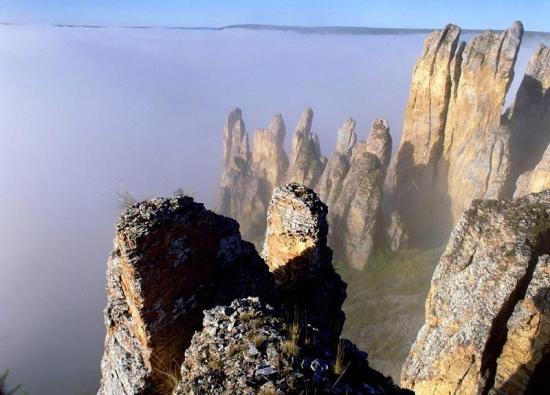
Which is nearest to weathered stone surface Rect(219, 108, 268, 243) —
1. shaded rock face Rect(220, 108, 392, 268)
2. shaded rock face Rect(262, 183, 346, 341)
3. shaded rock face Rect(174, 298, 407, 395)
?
shaded rock face Rect(220, 108, 392, 268)

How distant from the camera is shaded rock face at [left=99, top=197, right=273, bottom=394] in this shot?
41.6 feet

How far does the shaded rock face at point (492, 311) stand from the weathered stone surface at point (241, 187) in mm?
50318

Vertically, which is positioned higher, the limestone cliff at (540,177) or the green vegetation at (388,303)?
the limestone cliff at (540,177)

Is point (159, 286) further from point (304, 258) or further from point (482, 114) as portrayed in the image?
point (482, 114)

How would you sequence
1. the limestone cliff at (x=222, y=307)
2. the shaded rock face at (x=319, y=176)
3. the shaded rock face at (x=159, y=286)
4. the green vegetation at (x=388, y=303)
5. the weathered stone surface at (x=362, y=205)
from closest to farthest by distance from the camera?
the limestone cliff at (x=222, y=307)
the shaded rock face at (x=159, y=286)
the green vegetation at (x=388, y=303)
the weathered stone surface at (x=362, y=205)
the shaded rock face at (x=319, y=176)

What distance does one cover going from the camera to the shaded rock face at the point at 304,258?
17.7 meters

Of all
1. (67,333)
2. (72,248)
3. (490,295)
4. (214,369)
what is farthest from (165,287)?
(72,248)

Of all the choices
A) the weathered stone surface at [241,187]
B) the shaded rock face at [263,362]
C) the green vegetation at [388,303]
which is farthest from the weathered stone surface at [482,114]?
the shaded rock face at [263,362]

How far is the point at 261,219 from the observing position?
73.3m

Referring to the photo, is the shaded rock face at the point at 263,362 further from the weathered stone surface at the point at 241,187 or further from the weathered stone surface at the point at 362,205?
the weathered stone surface at the point at 241,187

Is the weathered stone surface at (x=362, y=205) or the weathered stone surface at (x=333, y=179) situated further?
the weathered stone surface at (x=333, y=179)

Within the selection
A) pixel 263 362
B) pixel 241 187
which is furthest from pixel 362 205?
pixel 263 362

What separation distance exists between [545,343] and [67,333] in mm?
86676

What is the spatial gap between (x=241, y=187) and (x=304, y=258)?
60560 mm
